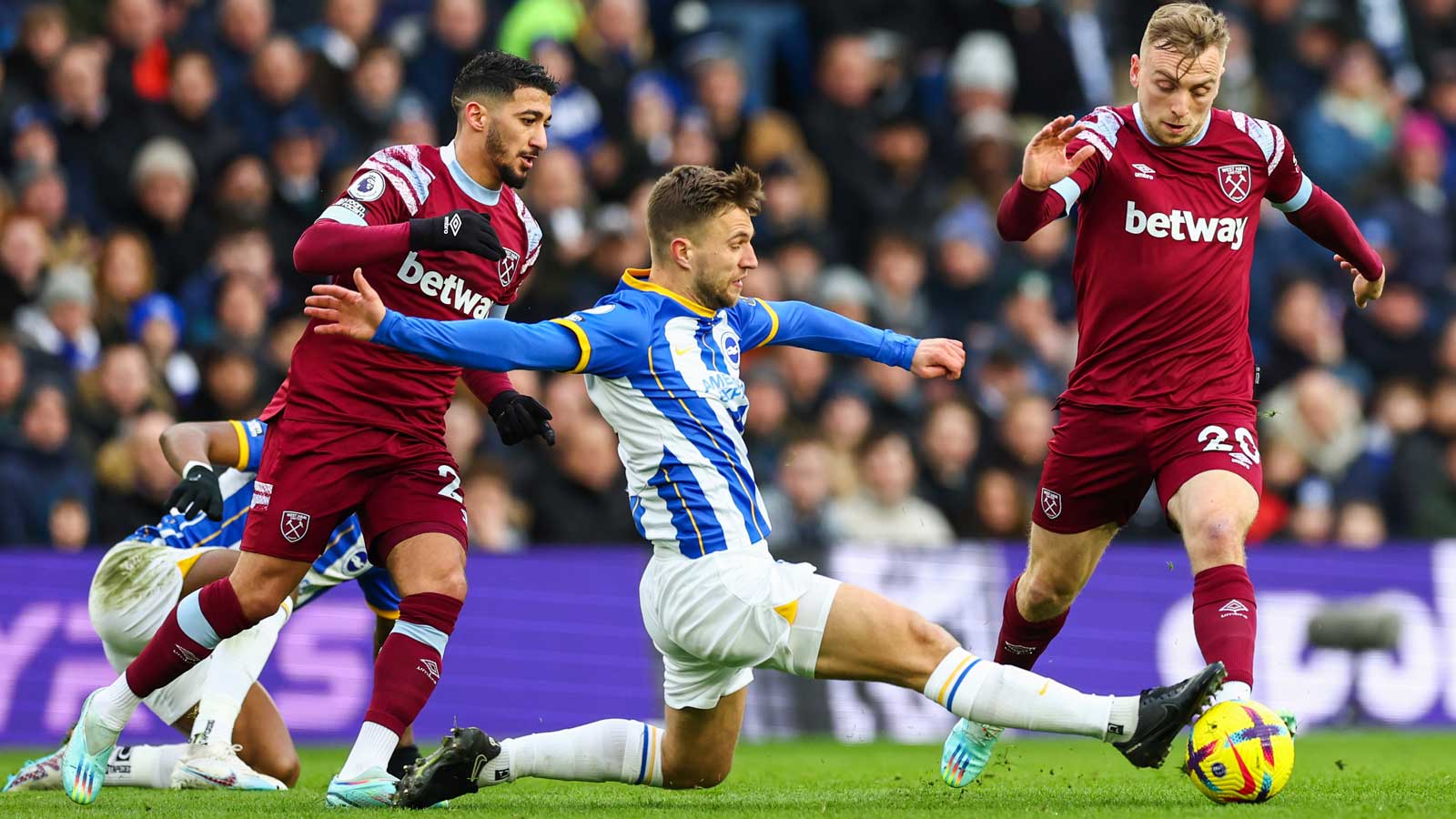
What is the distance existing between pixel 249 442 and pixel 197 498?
0.75 meters

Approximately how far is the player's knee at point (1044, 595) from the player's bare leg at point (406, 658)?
220 cm

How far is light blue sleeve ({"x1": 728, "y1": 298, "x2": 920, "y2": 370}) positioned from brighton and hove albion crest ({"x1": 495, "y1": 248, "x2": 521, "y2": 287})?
3.49ft

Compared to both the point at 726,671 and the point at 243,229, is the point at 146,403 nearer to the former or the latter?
the point at 243,229

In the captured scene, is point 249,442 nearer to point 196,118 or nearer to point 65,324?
point 65,324

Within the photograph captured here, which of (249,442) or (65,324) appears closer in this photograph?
(249,442)

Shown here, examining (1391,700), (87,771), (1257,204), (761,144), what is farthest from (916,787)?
(761,144)

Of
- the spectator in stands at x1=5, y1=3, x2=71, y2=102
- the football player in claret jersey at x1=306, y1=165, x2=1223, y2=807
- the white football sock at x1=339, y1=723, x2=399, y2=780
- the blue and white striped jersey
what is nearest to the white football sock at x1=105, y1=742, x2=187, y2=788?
the blue and white striped jersey

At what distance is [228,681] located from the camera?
26.1ft

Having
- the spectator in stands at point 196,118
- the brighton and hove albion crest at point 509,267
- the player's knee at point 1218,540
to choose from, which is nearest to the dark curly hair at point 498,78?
the brighton and hove albion crest at point 509,267

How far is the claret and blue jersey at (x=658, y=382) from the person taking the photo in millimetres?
6039

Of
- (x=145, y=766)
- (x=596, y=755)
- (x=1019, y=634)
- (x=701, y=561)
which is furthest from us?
(x=145, y=766)

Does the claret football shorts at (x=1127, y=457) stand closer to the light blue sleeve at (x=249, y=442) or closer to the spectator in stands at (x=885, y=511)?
the light blue sleeve at (x=249, y=442)

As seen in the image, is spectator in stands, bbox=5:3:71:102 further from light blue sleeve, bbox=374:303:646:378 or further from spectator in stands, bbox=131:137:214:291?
light blue sleeve, bbox=374:303:646:378

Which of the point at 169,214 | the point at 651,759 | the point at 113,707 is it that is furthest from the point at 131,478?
the point at 651,759
